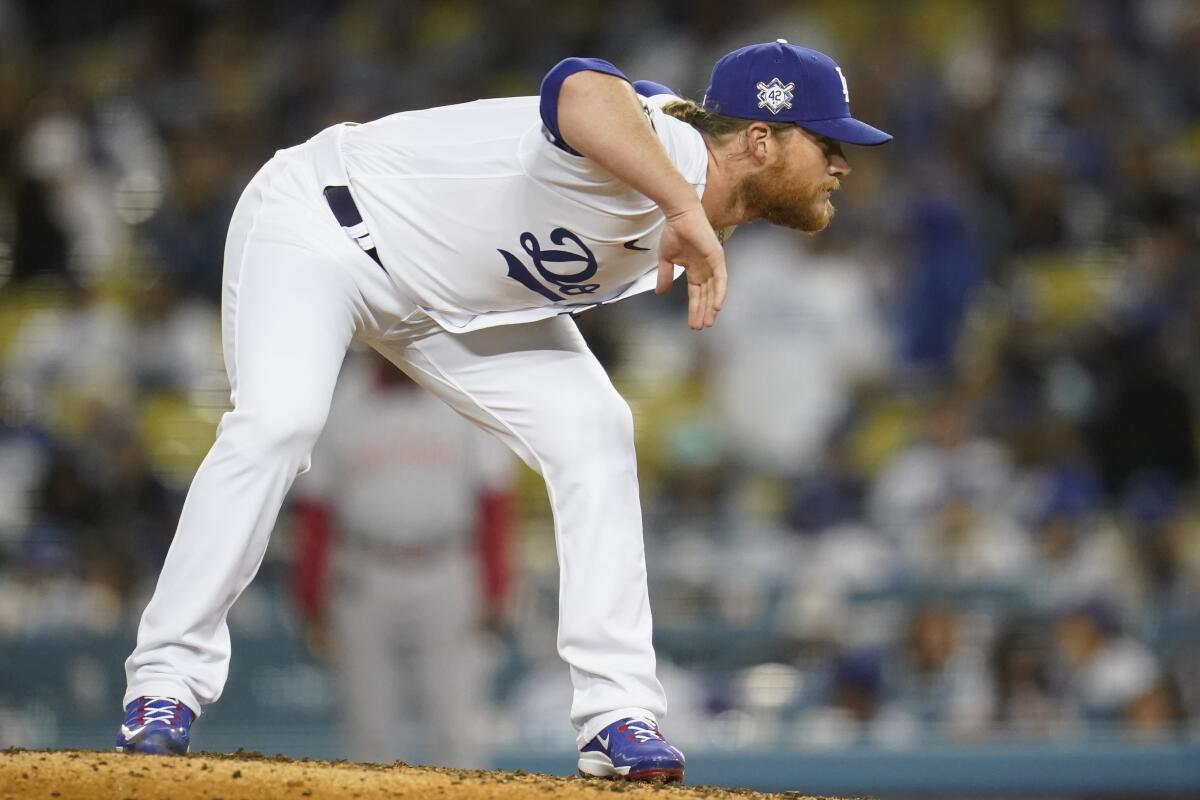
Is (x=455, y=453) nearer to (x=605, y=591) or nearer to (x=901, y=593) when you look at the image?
(x=901, y=593)

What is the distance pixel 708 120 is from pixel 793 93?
0.63 feet

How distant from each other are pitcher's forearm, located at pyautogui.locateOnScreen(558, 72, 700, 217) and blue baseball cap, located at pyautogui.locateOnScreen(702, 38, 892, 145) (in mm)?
289

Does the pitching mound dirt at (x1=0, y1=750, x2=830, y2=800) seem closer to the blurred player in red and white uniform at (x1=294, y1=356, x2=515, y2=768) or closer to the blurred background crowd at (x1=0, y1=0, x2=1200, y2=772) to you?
the blurred player in red and white uniform at (x1=294, y1=356, x2=515, y2=768)

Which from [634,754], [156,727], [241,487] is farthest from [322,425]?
[634,754]

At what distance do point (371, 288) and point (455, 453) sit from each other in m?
2.65

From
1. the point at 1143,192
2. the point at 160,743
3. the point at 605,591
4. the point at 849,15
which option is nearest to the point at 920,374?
the point at 1143,192

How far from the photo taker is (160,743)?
3166mm

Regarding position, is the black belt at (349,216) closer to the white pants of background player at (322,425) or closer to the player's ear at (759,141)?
the white pants of background player at (322,425)

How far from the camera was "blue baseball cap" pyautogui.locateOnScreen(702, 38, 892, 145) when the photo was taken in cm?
332

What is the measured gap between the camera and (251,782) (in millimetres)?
2947

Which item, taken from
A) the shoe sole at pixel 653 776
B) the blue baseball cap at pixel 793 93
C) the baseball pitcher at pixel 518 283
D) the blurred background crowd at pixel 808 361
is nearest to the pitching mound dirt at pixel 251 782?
the shoe sole at pixel 653 776

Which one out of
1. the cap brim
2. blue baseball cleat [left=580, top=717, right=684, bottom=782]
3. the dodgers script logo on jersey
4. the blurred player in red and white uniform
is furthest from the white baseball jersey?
the blurred player in red and white uniform

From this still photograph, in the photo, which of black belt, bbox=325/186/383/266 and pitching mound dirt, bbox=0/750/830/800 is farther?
black belt, bbox=325/186/383/266

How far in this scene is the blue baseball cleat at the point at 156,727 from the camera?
3170 millimetres
